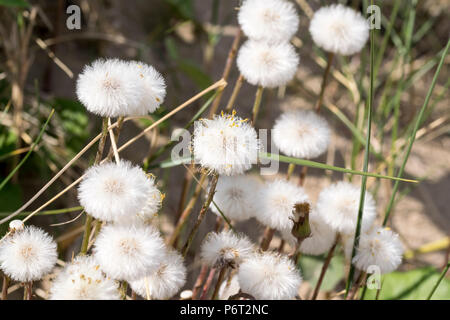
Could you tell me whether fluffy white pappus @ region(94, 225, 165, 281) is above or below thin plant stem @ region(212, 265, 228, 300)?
above

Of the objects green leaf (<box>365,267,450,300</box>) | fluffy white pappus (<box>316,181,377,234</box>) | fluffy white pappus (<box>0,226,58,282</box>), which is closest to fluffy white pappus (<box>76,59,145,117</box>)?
fluffy white pappus (<box>0,226,58,282</box>)

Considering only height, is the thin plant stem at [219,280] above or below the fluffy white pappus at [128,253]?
below

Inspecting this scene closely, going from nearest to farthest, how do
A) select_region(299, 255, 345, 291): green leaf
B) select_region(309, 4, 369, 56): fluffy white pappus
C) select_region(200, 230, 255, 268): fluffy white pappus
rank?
select_region(200, 230, 255, 268): fluffy white pappus, select_region(309, 4, 369, 56): fluffy white pappus, select_region(299, 255, 345, 291): green leaf

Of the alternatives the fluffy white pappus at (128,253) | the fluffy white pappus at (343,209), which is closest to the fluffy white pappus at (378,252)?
the fluffy white pappus at (343,209)

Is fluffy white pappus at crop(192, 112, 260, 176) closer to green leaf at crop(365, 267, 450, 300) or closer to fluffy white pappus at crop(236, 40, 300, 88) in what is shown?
fluffy white pappus at crop(236, 40, 300, 88)

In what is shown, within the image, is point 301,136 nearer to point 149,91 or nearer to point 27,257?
point 149,91

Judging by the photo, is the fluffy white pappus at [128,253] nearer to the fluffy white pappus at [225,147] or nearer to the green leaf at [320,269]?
the fluffy white pappus at [225,147]

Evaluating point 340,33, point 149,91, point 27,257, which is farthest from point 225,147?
point 340,33
